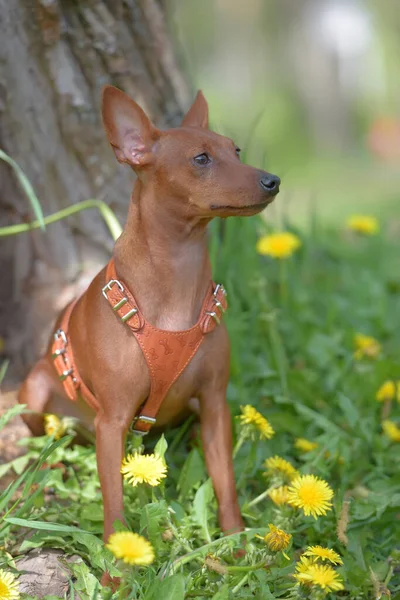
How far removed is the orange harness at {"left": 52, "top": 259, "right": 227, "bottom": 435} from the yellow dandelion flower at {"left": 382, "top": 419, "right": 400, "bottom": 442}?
0.99 metres

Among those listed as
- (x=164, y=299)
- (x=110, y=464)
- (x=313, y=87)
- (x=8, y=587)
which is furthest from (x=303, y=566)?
(x=313, y=87)

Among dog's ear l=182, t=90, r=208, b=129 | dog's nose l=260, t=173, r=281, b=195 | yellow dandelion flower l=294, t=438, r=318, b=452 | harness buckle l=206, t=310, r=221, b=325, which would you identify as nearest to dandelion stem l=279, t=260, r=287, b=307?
yellow dandelion flower l=294, t=438, r=318, b=452

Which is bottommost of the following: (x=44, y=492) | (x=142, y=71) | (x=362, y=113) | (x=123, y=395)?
(x=362, y=113)

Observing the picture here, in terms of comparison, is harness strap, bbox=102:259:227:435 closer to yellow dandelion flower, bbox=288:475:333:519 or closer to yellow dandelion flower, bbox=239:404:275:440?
yellow dandelion flower, bbox=239:404:275:440

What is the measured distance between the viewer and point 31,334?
379cm

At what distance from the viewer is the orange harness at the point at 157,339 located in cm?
246

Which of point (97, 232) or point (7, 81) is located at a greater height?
point (7, 81)

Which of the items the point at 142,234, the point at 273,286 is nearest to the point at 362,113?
the point at 273,286

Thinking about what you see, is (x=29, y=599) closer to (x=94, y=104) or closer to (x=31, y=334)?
(x=31, y=334)

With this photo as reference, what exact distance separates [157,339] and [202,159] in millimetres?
557

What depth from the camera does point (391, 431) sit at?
125 inches

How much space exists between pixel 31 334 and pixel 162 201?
1598 millimetres

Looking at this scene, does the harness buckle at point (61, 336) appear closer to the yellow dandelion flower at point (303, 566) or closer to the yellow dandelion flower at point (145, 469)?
the yellow dandelion flower at point (145, 469)

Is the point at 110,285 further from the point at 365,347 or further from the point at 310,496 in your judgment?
the point at 365,347
